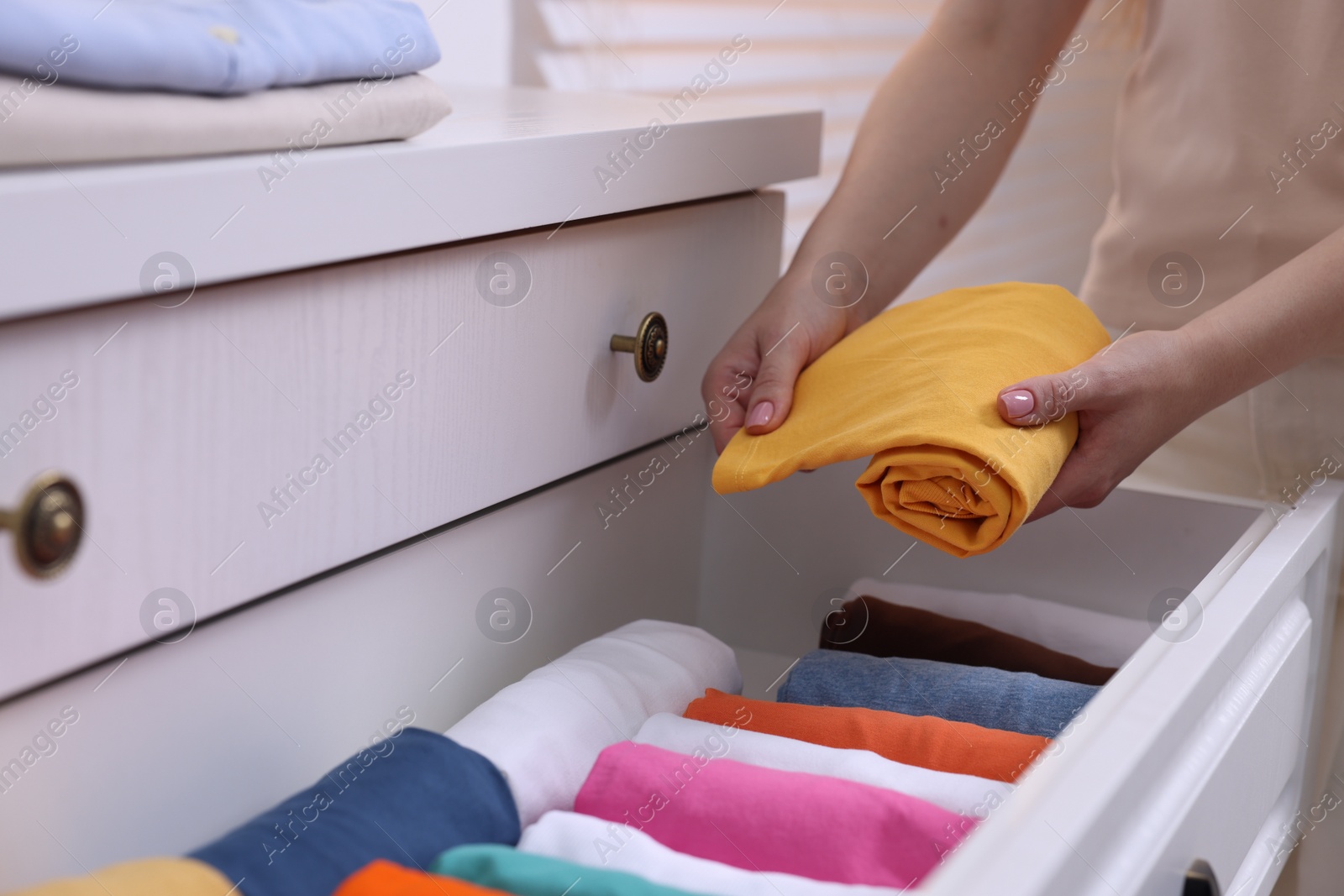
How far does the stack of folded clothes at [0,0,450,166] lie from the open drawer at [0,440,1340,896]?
191 millimetres

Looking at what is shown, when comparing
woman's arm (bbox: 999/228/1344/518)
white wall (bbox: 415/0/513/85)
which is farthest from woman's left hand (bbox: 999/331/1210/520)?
white wall (bbox: 415/0/513/85)

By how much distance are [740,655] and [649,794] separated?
0.41 metres

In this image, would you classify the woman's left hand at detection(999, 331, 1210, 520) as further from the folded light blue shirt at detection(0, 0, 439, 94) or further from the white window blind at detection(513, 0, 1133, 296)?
the white window blind at detection(513, 0, 1133, 296)

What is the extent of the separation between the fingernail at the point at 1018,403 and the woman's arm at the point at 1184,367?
0.08ft

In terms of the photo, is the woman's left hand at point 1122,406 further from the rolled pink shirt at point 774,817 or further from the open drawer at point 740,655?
the rolled pink shirt at point 774,817

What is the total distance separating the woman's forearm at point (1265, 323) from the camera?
62cm

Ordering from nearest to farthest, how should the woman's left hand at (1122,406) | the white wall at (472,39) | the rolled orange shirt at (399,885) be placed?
the rolled orange shirt at (399,885)
the woman's left hand at (1122,406)
the white wall at (472,39)

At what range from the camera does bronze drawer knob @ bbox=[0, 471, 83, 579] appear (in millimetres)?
376

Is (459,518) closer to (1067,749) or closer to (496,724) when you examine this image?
(496,724)

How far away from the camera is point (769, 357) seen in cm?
69

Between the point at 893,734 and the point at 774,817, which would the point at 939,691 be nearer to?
the point at 893,734

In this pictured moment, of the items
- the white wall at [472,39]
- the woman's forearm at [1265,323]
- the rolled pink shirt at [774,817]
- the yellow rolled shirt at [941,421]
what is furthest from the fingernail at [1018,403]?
the white wall at [472,39]

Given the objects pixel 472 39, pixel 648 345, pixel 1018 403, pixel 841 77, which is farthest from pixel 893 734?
pixel 841 77

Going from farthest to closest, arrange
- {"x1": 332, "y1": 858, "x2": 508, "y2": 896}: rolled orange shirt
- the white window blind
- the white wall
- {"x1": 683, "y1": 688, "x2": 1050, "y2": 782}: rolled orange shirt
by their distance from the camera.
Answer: the white window blind
the white wall
{"x1": 683, "y1": 688, "x2": 1050, "y2": 782}: rolled orange shirt
{"x1": 332, "y1": 858, "x2": 508, "y2": 896}: rolled orange shirt
